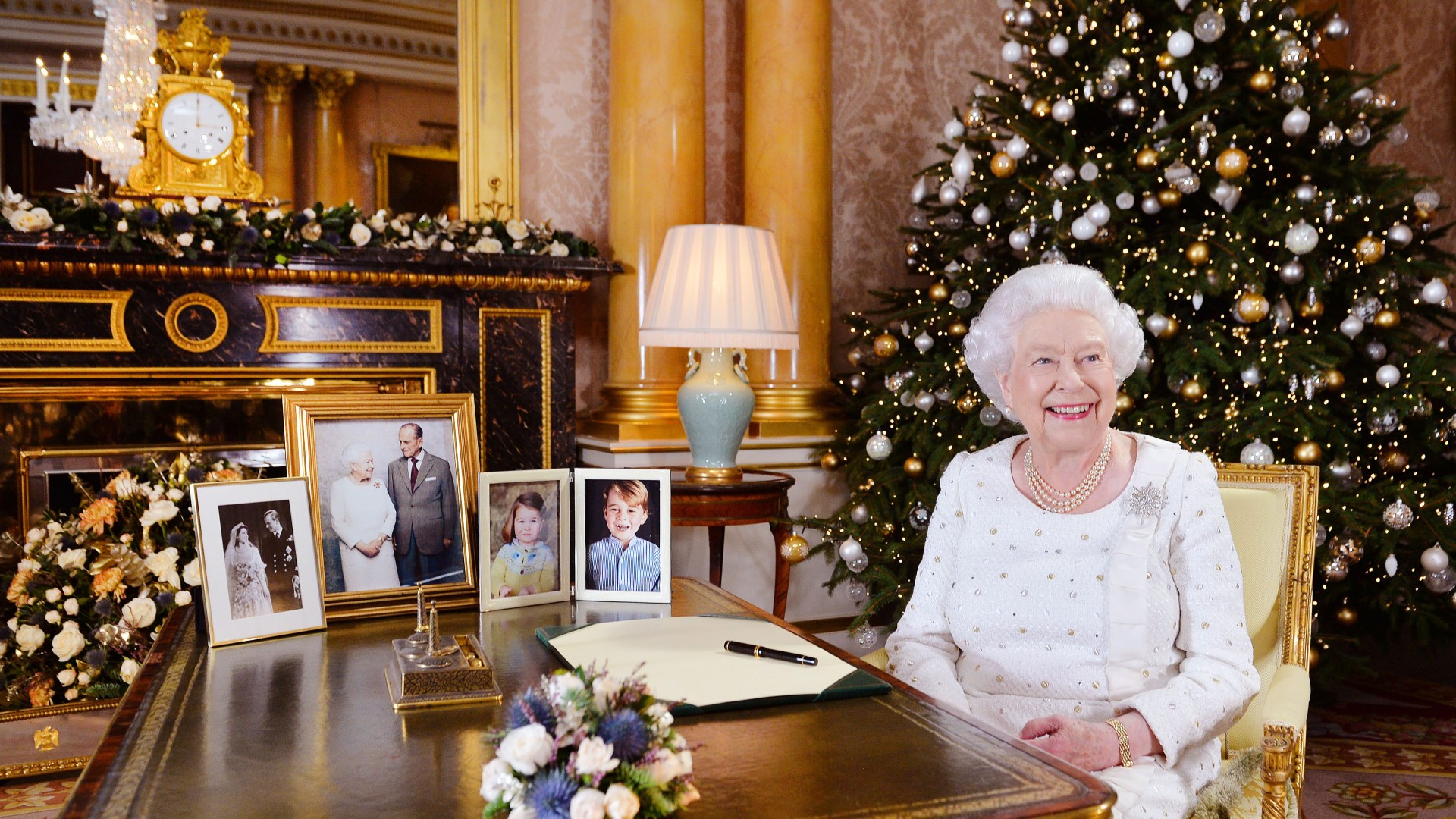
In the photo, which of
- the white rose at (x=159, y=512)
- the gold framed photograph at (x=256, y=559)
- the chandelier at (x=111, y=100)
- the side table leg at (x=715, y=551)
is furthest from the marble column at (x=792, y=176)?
the gold framed photograph at (x=256, y=559)

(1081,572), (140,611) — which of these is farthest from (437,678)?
(140,611)

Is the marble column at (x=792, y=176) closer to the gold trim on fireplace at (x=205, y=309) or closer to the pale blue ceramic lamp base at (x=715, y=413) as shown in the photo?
the pale blue ceramic lamp base at (x=715, y=413)

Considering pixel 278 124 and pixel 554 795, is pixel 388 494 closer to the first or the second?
pixel 554 795

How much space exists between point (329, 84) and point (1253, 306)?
3.04 meters

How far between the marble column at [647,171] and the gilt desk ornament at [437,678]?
2.68 metres

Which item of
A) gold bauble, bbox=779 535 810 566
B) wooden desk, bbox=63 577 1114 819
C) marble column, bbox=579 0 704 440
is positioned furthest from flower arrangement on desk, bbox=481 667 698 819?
marble column, bbox=579 0 704 440

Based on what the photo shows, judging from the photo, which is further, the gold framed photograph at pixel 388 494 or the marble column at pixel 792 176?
the marble column at pixel 792 176

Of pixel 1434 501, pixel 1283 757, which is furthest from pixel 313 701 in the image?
pixel 1434 501

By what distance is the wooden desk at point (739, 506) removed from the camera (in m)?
3.28

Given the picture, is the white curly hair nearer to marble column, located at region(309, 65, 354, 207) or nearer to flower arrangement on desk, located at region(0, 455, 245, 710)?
flower arrangement on desk, located at region(0, 455, 245, 710)

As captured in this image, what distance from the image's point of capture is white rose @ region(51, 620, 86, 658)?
109 inches

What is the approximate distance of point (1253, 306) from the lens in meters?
2.98

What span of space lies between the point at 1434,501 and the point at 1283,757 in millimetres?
1939

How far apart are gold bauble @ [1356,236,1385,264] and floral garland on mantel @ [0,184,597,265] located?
240cm
